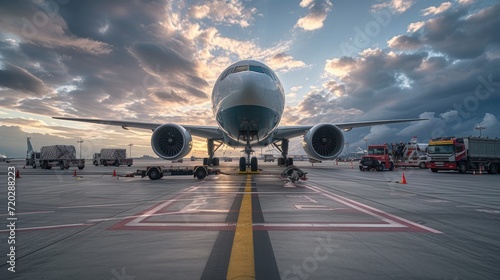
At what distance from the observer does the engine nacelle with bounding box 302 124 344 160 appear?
15016 millimetres

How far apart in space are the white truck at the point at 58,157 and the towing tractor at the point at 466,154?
115ft

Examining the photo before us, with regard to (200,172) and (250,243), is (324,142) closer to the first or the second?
(200,172)

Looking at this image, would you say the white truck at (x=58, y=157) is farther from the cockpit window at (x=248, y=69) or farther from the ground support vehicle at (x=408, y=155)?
the ground support vehicle at (x=408, y=155)

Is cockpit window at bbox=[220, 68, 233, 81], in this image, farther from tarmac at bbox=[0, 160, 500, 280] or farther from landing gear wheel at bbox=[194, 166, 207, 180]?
tarmac at bbox=[0, 160, 500, 280]

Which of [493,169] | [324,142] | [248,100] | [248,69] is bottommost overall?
[493,169]

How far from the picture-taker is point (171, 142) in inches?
603

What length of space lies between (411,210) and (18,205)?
8.94 meters

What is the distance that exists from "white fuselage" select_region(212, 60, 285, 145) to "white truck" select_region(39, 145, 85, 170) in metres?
22.2

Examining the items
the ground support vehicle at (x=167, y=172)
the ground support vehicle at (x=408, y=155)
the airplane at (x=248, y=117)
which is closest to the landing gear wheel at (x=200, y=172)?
the ground support vehicle at (x=167, y=172)

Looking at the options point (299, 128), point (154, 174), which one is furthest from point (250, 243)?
point (299, 128)

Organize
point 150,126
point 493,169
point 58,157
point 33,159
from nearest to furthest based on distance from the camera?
point 150,126
point 493,169
point 58,157
point 33,159

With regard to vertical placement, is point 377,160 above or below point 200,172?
above

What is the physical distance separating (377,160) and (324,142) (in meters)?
13.8

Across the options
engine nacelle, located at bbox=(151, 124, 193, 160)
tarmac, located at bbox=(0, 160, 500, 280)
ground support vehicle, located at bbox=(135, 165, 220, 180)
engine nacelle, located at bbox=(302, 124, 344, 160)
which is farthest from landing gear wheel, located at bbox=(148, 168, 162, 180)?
engine nacelle, located at bbox=(302, 124, 344, 160)
